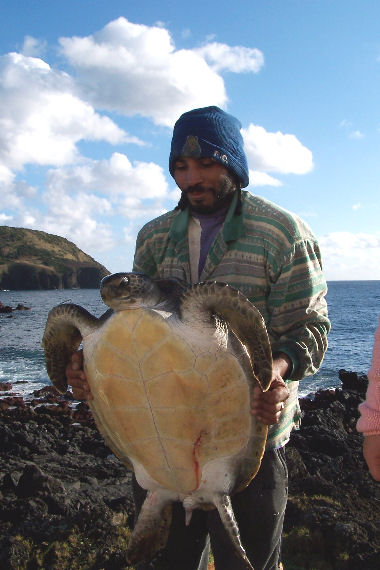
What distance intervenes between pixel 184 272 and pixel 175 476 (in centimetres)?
103

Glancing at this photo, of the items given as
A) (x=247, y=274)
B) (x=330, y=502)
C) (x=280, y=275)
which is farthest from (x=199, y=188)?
(x=330, y=502)

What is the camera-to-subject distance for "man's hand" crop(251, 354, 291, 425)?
7.29 feet

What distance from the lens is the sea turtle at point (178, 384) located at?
7.15 feet

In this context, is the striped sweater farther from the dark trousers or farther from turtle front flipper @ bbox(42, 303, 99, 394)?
turtle front flipper @ bbox(42, 303, 99, 394)

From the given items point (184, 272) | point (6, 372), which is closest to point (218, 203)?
point (184, 272)

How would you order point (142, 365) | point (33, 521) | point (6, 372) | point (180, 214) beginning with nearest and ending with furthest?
point (142, 365), point (180, 214), point (33, 521), point (6, 372)

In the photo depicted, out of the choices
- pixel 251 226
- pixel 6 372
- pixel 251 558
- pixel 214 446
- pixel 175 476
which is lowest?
pixel 6 372

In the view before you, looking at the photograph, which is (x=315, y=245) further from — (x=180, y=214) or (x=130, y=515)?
(x=130, y=515)

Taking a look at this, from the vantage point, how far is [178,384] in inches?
87.0

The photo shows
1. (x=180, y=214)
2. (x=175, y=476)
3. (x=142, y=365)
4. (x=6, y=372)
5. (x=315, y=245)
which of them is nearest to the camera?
(x=142, y=365)

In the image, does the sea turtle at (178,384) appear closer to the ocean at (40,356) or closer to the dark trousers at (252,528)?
the dark trousers at (252,528)

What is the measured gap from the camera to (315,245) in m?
2.58

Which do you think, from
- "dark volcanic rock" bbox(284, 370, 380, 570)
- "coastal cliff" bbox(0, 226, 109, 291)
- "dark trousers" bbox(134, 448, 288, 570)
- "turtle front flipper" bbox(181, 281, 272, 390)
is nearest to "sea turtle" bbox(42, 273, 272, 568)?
"turtle front flipper" bbox(181, 281, 272, 390)

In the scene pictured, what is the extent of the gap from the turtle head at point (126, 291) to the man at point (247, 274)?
1.60ft
